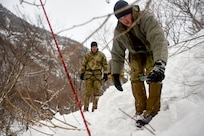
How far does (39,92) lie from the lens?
1237cm

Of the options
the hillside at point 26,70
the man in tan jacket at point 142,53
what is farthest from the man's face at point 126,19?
the hillside at point 26,70

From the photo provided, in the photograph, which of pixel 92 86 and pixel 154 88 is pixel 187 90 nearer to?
pixel 154 88

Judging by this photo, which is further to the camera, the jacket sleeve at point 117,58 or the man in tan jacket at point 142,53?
the jacket sleeve at point 117,58

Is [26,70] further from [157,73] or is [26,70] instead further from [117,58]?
[157,73]

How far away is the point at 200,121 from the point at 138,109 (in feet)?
5.03

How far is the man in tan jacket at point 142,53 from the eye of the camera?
7.61 ft

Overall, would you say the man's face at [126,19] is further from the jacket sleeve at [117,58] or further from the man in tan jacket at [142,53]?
the jacket sleeve at [117,58]

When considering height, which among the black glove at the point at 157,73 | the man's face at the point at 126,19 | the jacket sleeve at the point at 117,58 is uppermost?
the man's face at the point at 126,19

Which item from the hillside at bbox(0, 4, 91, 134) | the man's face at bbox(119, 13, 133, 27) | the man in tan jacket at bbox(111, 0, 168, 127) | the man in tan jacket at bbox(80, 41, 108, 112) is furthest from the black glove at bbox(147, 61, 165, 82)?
the man in tan jacket at bbox(80, 41, 108, 112)

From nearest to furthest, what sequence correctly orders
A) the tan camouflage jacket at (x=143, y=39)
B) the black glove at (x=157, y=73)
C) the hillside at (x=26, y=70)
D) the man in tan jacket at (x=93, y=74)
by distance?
1. the black glove at (x=157, y=73)
2. the hillside at (x=26, y=70)
3. the tan camouflage jacket at (x=143, y=39)
4. the man in tan jacket at (x=93, y=74)

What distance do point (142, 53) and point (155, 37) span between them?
48 centimetres

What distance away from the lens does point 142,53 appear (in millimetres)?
2881

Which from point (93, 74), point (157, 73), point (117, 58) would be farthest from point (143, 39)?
point (93, 74)

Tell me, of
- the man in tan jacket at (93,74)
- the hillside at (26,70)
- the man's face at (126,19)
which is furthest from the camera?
the man in tan jacket at (93,74)
